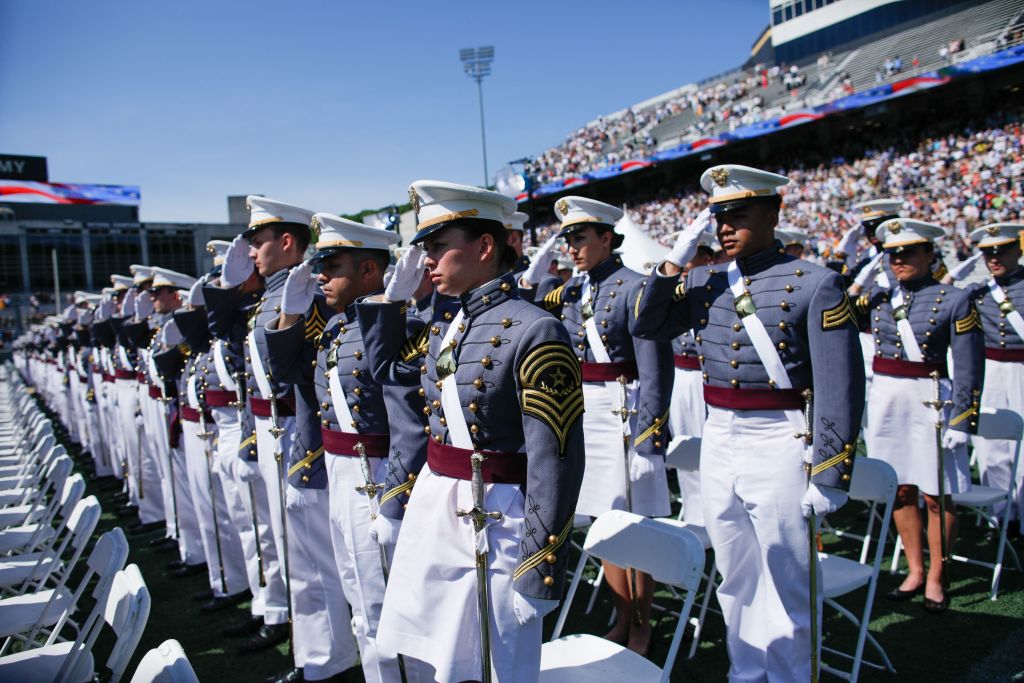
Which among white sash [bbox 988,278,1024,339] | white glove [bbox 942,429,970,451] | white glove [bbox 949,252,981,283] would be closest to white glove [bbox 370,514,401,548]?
white glove [bbox 942,429,970,451]

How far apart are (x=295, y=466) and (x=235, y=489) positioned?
141cm

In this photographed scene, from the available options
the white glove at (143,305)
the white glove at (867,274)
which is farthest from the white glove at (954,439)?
the white glove at (143,305)

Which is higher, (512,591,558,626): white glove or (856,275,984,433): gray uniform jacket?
(856,275,984,433): gray uniform jacket

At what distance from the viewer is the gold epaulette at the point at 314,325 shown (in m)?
4.05

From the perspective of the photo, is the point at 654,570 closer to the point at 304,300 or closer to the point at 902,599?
the point at 304,300

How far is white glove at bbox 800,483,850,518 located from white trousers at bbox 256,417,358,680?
248 cm

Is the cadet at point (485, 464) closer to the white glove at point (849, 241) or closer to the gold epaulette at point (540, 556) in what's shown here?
the gold epaulette at point (540, 556)

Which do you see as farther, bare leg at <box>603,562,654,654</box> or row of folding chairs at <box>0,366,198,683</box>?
bare leg at <box>603,562,654,654</box>

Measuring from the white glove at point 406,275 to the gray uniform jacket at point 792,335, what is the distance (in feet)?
4.13

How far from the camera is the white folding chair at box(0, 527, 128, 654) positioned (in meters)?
3.17

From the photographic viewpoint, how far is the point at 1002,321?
6.41 m

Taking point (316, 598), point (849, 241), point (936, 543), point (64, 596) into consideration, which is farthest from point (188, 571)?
point (849, 241)

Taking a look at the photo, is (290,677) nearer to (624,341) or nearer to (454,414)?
(454,414)

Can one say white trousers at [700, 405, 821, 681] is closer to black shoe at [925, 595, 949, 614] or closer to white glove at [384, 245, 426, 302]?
white glove at [384, 245, 426, 302]
